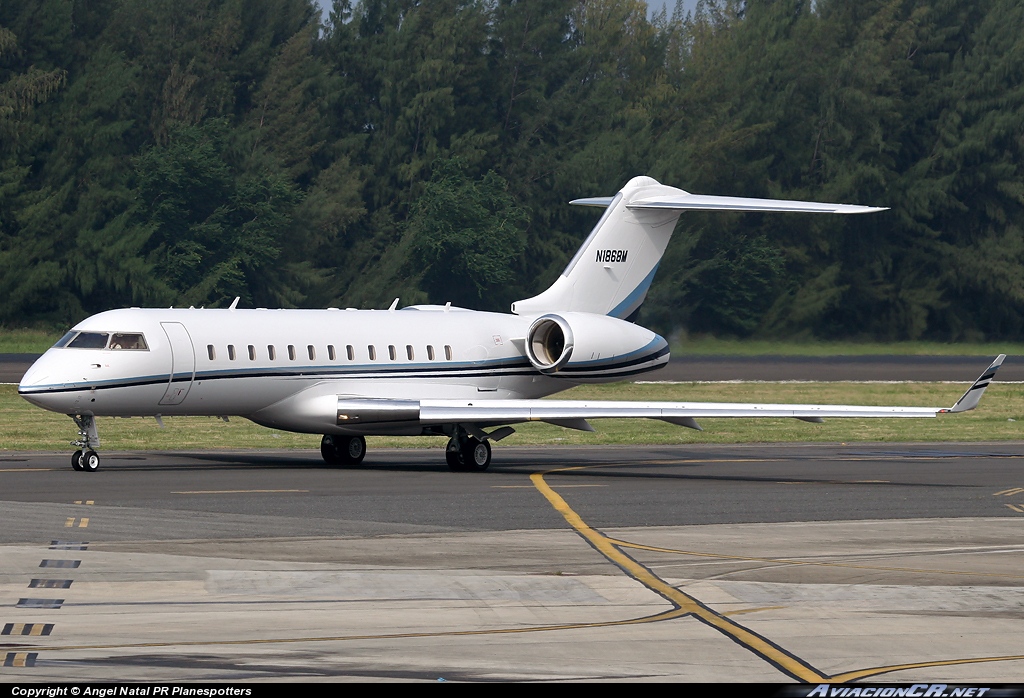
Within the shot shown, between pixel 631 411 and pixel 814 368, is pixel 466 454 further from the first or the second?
pixel 814 368

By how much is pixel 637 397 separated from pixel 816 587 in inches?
1293

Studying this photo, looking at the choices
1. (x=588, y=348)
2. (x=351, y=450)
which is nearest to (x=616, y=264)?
(x=588, y=348)

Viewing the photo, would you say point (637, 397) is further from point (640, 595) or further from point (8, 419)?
point (640, 595)

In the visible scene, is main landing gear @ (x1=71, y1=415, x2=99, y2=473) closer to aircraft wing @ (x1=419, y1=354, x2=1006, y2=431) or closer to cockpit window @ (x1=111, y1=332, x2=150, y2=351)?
cockpit window @ (x1=111, y1=332, x2=150, y2=351)

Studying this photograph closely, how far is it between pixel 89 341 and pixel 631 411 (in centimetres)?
912

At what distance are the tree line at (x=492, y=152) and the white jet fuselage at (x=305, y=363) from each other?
130 ft

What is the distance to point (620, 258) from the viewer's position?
3234 centimetres

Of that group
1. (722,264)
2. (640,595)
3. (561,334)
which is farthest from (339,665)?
(722,264)

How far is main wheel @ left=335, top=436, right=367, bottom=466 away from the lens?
93.4 feet

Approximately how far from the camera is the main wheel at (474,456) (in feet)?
89.4

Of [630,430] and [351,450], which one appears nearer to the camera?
[351,450]

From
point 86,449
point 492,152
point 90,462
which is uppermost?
point 492,152

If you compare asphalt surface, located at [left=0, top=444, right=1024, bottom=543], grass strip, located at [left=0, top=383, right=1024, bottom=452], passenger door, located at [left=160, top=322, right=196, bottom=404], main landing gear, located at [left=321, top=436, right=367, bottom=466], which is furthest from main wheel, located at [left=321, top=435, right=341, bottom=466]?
grass strip, located at [left=0, top=383, right=1024, bottom=452]

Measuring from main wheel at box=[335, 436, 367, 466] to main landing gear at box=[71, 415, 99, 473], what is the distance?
187 inches
